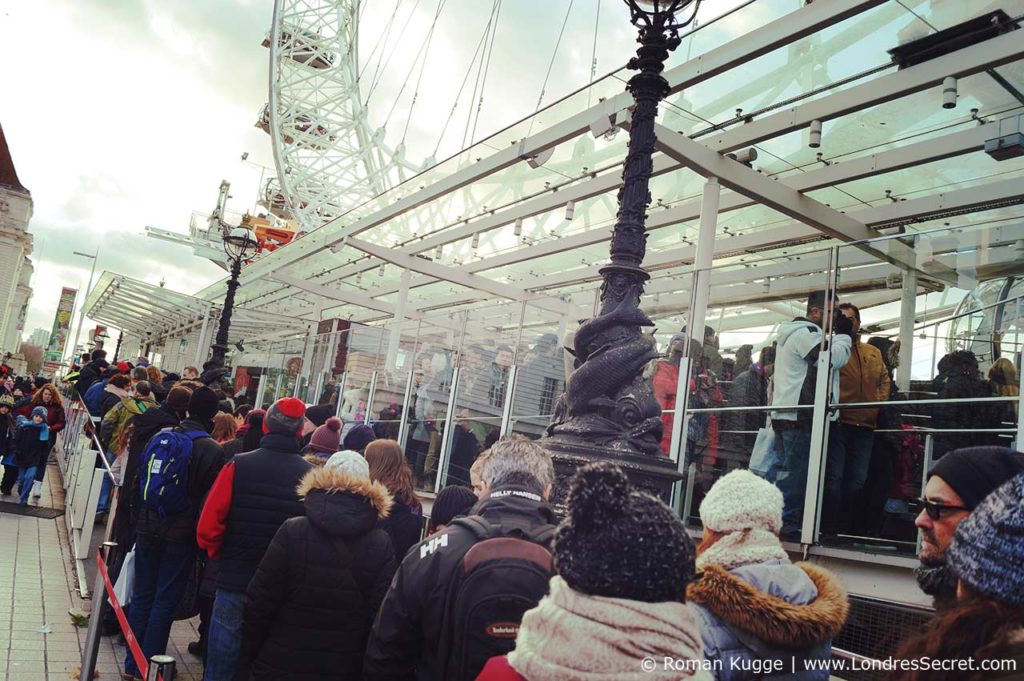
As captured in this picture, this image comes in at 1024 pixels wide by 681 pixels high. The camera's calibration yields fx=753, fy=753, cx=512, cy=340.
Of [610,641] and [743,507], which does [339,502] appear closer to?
[743,507]

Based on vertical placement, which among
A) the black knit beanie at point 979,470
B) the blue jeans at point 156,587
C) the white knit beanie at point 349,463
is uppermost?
the black knit beanie at point 979,470

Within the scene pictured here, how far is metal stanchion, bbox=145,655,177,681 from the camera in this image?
9.52 ft

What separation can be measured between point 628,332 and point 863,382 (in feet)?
5.99

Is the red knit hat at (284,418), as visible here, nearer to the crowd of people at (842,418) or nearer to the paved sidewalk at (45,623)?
the paved sidewalk at (45,623)

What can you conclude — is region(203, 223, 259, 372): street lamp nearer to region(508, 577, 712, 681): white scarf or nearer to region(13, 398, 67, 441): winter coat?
region(13, 398, 67, 441): winter coat

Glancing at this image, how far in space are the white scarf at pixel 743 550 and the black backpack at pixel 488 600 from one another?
0.55m

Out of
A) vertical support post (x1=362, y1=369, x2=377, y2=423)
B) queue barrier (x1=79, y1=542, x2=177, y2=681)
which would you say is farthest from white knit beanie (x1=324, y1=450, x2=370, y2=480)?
vertical support post (x1=362, y1=369, x2=377, y2=423)

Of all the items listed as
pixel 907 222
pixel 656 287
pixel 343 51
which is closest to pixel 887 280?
pixel 656 287

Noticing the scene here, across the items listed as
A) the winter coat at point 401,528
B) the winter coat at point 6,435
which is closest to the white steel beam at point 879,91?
the winter coat at point 401,528

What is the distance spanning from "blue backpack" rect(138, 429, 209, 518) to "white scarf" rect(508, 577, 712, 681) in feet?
15.0

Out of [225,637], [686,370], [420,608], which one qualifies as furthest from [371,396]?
[420,608]

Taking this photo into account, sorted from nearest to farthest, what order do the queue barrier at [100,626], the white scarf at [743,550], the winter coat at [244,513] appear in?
the white scarf at [743,550] → the queue barrier at [100,626] → the winter coat at [244,513]

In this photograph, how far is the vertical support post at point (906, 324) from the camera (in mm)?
4910

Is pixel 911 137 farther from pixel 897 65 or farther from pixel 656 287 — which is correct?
pixel 656 287
